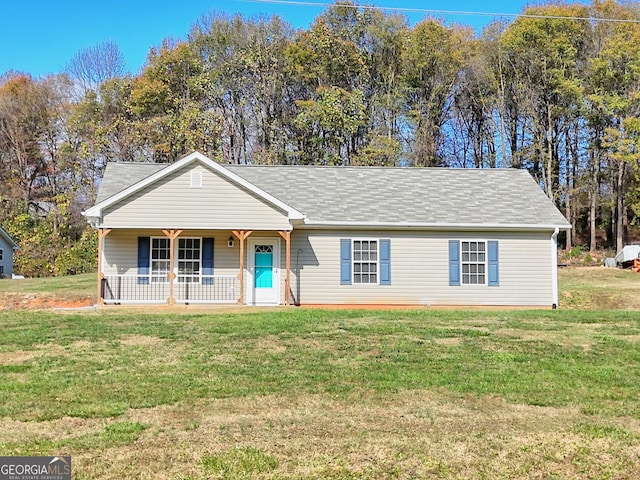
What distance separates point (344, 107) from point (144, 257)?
2105 centimetres

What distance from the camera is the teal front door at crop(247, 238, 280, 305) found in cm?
1792

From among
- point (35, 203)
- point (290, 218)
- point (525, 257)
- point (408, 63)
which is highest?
point (408, 63)

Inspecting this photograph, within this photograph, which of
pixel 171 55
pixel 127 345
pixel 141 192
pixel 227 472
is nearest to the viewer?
pixel 227 472

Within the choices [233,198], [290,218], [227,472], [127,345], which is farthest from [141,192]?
[227,472]

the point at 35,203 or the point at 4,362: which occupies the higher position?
the point at 35,203

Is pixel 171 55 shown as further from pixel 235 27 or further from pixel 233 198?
pixel 233 198

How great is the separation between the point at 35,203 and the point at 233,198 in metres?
26.6

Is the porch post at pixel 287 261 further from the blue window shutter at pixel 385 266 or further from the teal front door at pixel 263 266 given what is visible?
the blue window shutter at pixel 385 266

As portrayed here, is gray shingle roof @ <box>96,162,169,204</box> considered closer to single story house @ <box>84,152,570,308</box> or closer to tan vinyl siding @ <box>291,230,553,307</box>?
single story house @ <box>84,152,570,308</box>

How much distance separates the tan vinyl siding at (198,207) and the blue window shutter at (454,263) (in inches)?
191

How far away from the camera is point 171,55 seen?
36.7 metres

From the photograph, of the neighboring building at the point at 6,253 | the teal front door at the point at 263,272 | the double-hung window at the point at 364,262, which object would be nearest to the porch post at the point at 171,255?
the teal front door at the point at 263,272

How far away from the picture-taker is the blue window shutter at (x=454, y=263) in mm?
18250

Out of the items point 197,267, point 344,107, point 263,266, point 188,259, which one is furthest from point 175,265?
point 344,107
